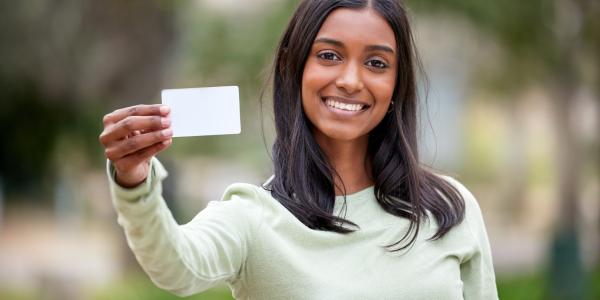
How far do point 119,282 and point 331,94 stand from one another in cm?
741

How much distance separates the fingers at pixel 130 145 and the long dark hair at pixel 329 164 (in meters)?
0.60

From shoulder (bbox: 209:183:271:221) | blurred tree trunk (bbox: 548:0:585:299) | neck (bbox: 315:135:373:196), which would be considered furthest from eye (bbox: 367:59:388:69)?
blurred tree trunk (bbox: 548:0:585:299)

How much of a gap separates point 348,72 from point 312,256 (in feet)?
1.42

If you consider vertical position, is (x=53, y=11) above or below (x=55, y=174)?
above

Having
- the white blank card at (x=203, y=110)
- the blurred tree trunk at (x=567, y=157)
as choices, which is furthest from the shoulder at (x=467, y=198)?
the blurred tree trunk at (x=567, y=157)

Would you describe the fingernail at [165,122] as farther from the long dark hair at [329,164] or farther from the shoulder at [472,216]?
the shoulder at [472,216]

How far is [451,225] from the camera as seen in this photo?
7.93 ft

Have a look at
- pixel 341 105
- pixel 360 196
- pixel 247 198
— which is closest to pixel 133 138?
pixel 247 198

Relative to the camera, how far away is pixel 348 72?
231 centimetres

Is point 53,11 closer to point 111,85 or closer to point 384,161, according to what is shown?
point 111,85

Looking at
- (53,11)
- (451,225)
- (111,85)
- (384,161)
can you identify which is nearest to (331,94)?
(384,161)

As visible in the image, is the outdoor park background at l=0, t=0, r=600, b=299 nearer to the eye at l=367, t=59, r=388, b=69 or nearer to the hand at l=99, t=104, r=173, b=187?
the eye at l=367, t=59, r=388, b=69

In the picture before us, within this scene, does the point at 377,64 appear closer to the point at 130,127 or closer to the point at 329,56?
the point at 329,56

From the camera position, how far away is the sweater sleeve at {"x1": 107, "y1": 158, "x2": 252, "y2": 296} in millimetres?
1789
